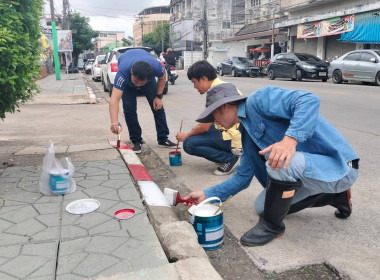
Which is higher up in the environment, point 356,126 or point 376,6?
point 376,6

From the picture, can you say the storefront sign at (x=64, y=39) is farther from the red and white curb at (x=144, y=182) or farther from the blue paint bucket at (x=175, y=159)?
the blue paint bucket at (x=175, y=159)

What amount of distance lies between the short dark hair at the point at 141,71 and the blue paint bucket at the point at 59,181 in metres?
1.51

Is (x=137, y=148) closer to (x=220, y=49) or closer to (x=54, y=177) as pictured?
(x=54, y=177)

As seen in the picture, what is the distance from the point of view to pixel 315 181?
7.47 ft

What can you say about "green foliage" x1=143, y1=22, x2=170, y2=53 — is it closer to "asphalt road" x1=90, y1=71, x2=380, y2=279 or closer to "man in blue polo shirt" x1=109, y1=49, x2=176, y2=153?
"man in blue polo shirt" x1=109, y1=49, x2=176, y2=153

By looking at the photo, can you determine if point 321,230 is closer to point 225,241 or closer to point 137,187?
point 225,241

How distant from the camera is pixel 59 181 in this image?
3.08m

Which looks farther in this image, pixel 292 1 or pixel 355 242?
pixel 292 1

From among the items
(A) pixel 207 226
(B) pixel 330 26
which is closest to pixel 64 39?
(B) pixel 330 26

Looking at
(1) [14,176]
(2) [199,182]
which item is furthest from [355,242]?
(1) [14,176]

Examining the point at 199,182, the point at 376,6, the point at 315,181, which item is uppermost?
the point at 376,6

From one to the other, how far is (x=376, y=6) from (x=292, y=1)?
8986mm

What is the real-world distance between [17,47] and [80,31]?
4742cm

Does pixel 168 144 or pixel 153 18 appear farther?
pixel 153 18
